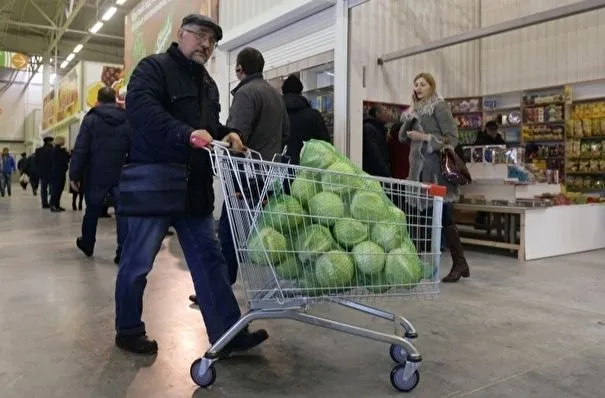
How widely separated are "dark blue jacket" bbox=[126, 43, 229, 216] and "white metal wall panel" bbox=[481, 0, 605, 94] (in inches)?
230

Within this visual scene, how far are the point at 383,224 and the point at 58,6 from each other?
784 inches

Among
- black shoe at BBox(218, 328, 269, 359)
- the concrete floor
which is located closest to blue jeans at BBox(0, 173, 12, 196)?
the concrete floor

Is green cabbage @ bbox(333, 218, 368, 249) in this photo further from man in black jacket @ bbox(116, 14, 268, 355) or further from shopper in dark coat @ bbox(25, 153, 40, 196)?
shopper in dark coat @ bbox(25, 153, 40, 196)

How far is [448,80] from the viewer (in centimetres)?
671

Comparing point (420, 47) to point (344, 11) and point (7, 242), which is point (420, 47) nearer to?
point (344, 11)

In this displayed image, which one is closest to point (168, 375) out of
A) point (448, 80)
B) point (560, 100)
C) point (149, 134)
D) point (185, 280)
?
point (149, 134)

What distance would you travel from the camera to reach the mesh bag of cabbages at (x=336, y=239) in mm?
1952

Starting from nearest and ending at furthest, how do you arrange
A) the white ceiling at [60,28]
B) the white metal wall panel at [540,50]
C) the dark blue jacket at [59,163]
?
the white metal wall panel at [540,50] → the dark blue jacket at [59,163] → the white ceiling at [60,28]

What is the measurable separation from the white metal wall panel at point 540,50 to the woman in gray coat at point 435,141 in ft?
12.4

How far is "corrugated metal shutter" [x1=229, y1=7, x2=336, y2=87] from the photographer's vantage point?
5.71 metres

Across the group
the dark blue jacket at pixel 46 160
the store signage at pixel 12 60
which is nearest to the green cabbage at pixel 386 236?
the dark blue jacket at pixel 46 160

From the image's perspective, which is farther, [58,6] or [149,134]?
[58,6]

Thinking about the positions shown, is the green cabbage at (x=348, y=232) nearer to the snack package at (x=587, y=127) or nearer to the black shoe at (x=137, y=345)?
the black shoe at (x=137, y=345)

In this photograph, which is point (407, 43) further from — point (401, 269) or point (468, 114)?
point (401, 269)
